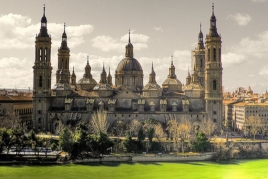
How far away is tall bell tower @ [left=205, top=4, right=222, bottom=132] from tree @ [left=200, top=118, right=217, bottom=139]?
4.88 ft

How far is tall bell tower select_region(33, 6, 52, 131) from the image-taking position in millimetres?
66375

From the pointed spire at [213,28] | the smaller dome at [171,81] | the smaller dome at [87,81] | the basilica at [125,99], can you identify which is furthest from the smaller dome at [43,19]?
the pointed spire at [213,28]

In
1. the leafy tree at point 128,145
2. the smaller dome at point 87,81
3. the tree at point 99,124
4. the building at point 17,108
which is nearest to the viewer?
the leafy tree at point 128,145

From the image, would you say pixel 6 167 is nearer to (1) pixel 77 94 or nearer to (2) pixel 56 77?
(1) pixel 77 94

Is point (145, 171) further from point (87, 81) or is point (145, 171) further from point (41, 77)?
point (87, 81)

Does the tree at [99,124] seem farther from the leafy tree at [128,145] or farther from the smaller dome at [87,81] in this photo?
the smaller dome at [87,81]

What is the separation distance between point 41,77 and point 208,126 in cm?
3160

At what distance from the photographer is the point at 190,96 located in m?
67.4

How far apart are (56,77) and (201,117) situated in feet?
110

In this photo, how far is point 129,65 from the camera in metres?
75.0

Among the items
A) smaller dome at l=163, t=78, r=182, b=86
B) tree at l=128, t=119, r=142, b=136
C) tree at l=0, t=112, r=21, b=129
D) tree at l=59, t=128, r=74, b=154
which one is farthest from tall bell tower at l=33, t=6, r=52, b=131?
smaller dome at l=163, t=78, r=182, b=86

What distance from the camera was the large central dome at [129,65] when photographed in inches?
2947

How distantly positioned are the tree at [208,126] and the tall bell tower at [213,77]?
149 cm

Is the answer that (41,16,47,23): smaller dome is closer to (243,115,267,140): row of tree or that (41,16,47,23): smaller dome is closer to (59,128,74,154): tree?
(59,128,74,154): tree
